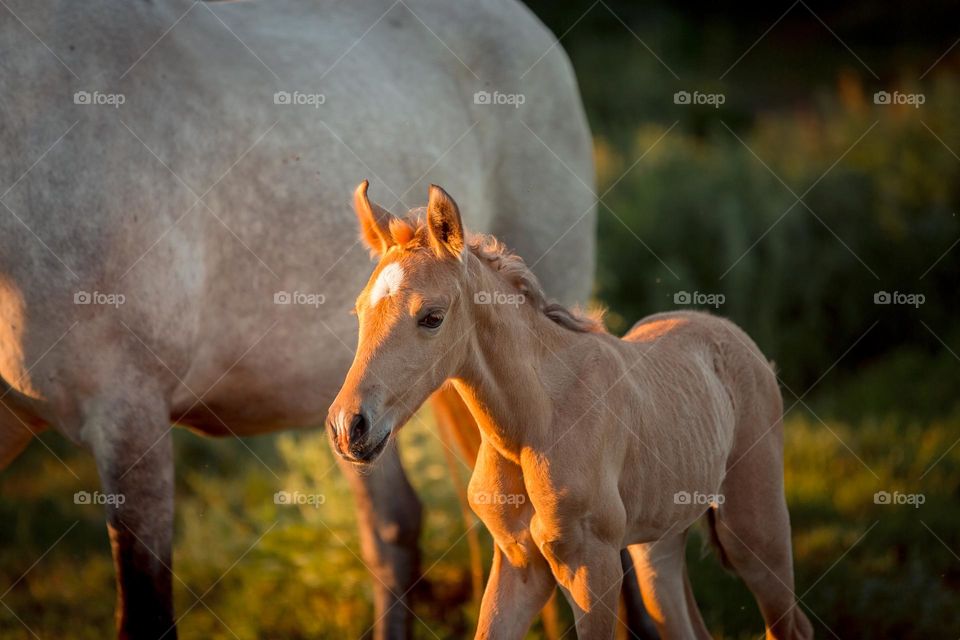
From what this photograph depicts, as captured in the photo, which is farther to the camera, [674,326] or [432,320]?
[674,326]

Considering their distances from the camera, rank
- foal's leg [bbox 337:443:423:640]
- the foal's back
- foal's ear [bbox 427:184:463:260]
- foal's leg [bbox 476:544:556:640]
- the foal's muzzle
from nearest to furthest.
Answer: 1. the foal's muzzle
2. foal's ear [bbox 427:184:463:260]
3. foal's leg [bbox 476:544:556:640]
4. the foal's back
5. foal's leg [bbox 337:443:423:640]

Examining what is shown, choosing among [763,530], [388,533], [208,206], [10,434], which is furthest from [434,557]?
[763,530]

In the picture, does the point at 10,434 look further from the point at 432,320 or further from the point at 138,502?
the point at 432,320

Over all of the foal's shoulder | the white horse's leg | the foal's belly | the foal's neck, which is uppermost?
the foal's shoulder

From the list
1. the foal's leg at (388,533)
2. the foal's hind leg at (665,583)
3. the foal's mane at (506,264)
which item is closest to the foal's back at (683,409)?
the foal's mane at (506,264)

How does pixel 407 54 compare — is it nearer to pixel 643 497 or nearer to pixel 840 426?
pixel 643 497

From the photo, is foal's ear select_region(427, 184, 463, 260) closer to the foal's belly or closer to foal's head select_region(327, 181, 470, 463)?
foal's head select_region(327, 181, 470, 463)

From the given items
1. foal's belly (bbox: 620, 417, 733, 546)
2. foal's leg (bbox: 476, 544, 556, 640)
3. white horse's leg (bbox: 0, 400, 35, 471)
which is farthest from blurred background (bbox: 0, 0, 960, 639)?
white horse's leg (bbox: 0, 400, 35, 471)

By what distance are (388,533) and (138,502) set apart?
4.78 feet

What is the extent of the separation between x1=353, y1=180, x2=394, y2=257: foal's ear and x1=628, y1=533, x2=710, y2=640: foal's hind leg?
4.50ft

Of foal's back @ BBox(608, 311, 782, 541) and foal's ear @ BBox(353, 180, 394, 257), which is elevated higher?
foal's ear @ BBox(353, 180, 394, 257)

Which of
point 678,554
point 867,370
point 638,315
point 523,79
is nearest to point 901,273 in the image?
point 867,370

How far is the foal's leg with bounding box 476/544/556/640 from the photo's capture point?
3.25m

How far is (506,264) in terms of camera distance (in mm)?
3211
